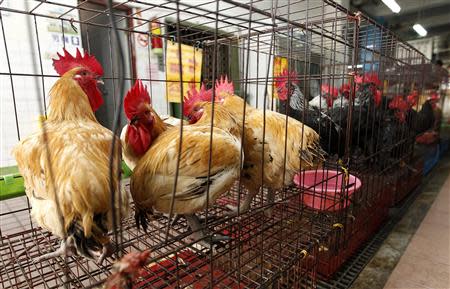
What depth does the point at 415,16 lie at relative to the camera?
3.13 metres

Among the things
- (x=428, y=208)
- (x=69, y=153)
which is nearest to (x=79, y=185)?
(x=69, y=153)

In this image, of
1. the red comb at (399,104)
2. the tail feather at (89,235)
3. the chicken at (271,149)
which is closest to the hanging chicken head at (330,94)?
the chicken at (271,149)

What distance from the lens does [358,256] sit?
1.58 metres

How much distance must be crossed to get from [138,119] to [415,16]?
3.62 metres

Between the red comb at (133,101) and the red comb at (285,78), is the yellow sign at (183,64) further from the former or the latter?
the red comb at (133,101)

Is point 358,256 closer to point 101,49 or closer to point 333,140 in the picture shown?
point 333,140

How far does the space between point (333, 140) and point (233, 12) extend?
6.56ft

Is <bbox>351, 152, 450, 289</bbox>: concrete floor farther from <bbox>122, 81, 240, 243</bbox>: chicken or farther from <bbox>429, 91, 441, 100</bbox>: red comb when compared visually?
<bbox>429, 91, 441, 100</bbox>: red comb

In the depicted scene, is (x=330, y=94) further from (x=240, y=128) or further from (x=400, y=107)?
(x=240, y=128)

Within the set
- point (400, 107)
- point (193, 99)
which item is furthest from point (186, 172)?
point (400, 107)

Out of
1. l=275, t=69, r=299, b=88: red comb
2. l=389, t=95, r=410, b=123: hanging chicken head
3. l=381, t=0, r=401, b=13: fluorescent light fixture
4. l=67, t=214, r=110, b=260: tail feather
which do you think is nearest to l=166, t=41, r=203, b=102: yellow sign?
l=275, t=69, r=299, b=88: red comb

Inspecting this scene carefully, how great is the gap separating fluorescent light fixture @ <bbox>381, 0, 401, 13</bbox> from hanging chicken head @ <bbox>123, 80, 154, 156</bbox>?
273 centimetres

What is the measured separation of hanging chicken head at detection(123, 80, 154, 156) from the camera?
103 centimetres

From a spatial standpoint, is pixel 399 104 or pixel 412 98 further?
pixel 412 98
